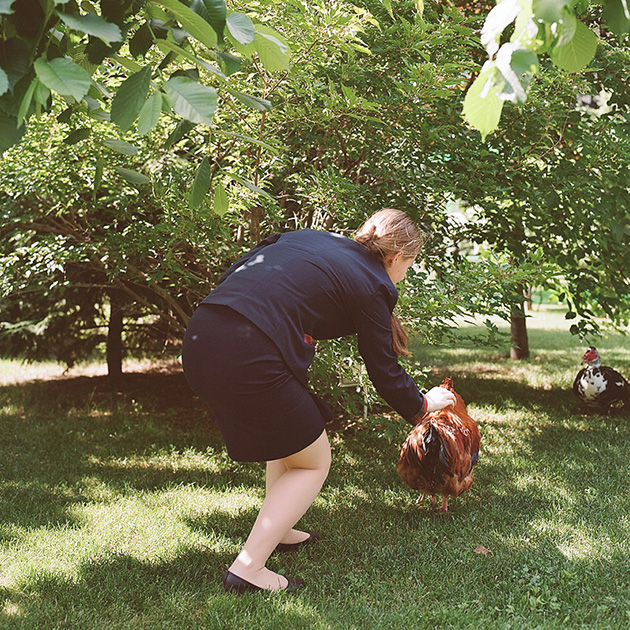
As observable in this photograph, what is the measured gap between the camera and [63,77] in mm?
1340

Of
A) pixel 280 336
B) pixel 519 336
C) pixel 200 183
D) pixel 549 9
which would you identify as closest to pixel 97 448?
pixel 280 336

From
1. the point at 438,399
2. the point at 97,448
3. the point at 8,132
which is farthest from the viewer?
the point at 97,448

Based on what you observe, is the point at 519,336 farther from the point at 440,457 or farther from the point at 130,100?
the point at 130,100

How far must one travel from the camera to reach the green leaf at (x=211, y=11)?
166 cm

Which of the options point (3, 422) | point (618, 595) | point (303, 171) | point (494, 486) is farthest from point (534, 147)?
point (3, 422)

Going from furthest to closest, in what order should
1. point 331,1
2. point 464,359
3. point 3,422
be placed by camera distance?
point 464,359 < point 3,422 < point 331,1

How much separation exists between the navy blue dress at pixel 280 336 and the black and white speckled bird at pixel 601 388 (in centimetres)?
362

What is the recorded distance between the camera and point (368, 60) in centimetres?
436

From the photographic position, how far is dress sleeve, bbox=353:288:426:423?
262cm

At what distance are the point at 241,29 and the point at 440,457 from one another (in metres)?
2.43

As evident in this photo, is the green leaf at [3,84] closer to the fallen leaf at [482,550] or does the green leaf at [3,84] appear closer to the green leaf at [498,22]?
the green leaf at [498,22]

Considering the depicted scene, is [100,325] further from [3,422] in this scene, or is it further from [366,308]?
[366,308]

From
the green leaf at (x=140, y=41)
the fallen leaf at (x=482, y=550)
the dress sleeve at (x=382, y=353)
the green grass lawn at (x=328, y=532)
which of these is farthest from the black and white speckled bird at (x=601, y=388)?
the green leaf at (x=140, y=41)

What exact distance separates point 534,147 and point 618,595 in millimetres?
3199
